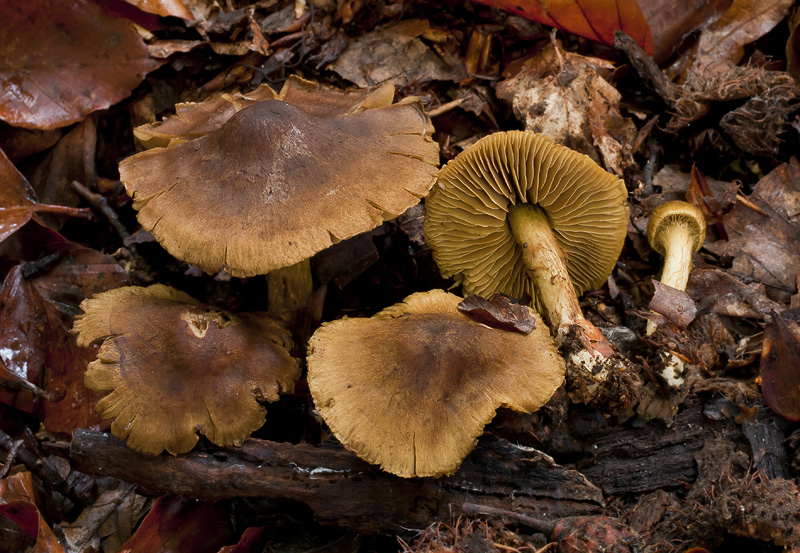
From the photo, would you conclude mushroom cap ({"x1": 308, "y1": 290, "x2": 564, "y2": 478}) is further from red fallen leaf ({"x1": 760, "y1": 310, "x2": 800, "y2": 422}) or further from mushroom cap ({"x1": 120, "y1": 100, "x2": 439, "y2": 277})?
red fallen leaf ({"x1": 760, "y1": 310, "x2": 800, "y2": 422})

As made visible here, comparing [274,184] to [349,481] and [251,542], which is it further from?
[251,542]

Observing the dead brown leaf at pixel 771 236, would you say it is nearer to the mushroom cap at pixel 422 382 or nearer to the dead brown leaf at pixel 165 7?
the mushroom cap at pixel 422 382

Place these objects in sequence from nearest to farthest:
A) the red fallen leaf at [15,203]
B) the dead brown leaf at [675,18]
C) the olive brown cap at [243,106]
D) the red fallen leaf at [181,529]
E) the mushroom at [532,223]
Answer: the red fallen leaf at [181,529] < the mushroom at [532,223] < the olive brown cap at [243,106] < the red fallen leaf at [15,203] < the dead brown leaf at [675,18]

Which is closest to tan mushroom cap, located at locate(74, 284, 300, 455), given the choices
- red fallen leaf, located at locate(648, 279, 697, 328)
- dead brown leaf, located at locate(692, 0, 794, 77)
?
red fallen leaf, located at locate(648, 279, 697, 328)

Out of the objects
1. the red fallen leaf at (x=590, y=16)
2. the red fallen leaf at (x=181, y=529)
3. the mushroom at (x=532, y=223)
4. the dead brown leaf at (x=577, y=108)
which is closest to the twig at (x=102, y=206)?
the red fallen leaf at (x=181, y=529)

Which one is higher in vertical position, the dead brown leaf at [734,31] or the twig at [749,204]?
→ the dead brown leaf at [734,31]

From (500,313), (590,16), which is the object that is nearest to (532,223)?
(500,313)

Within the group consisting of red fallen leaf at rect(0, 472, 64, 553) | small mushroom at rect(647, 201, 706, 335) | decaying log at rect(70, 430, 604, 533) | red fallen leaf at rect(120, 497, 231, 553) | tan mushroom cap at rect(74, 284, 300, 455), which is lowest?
red fallen leaf at rect(120, 497, 231, 553)
